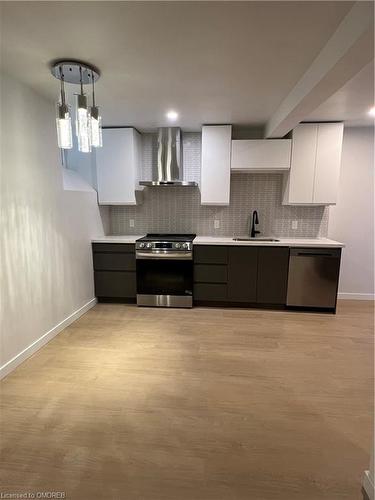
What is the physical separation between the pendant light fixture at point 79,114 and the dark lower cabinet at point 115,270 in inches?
69.3

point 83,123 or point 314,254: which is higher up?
point 83,123

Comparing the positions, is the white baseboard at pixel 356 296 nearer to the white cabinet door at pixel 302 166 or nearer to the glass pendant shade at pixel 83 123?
the white cabinet door at pixel 302 166

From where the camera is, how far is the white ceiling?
4.83ft

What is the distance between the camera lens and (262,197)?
4012 mm

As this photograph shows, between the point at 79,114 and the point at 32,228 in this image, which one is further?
the point at 32,228

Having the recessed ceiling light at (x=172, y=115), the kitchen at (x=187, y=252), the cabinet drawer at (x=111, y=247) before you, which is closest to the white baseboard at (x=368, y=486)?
the kitchen at (x=187, y=252)

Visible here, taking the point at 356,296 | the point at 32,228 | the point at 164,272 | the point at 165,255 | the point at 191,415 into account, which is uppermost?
the point at 32,228

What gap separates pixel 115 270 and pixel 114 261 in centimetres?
12

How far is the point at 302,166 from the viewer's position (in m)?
3.52

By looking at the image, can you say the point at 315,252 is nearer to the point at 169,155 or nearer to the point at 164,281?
the point at 164,281

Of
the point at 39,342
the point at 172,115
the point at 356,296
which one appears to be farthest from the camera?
the point at 356,296

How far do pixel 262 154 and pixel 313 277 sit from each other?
5.33 feet

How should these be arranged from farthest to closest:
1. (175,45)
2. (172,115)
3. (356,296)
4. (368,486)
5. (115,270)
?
1. (356,296)
2. (115,270)
3. (172,115)
4. (175,45)
5. (368,486)

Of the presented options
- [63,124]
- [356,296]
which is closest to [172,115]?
[63,124]
